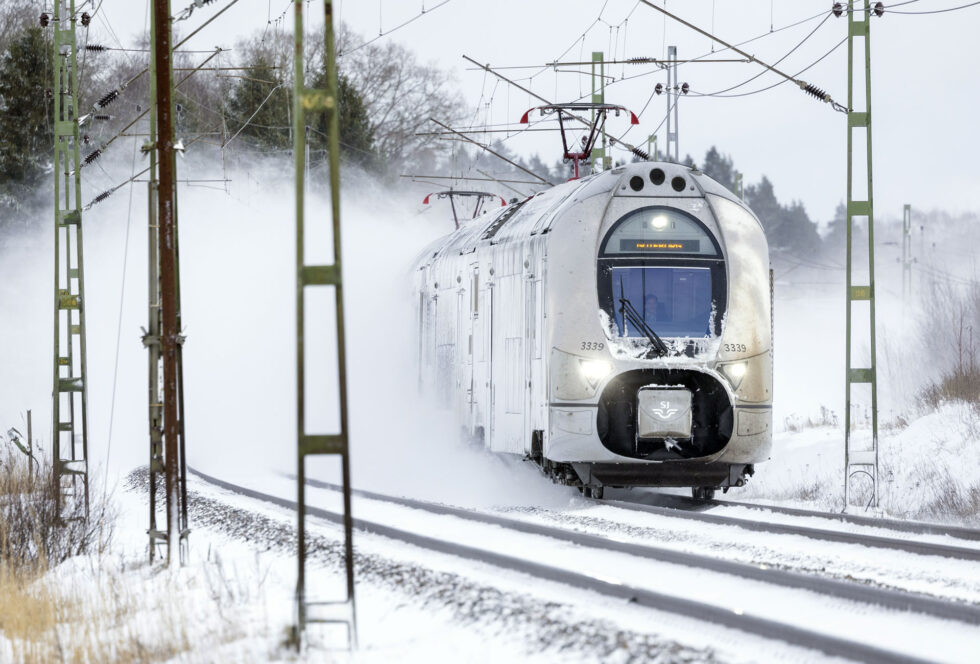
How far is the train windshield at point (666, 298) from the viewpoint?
50.8ft

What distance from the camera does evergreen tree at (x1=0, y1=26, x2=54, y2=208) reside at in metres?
53.6

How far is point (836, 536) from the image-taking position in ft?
39.0

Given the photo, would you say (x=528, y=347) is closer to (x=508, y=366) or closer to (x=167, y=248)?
(x=508, y=366)

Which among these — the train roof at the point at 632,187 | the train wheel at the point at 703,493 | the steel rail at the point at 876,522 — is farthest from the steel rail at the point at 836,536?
the train roof at the point at 632,187

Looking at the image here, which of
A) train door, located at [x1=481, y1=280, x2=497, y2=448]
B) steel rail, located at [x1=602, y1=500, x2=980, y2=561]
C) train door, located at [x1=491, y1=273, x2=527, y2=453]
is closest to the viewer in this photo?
steel rail, located at [x1=602, y1=500, x2=980, y2=561]

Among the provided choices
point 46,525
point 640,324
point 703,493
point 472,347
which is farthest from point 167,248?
point 703,493

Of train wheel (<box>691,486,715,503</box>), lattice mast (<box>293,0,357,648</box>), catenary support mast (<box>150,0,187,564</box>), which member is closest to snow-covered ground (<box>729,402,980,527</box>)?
train wheel (<box>691,486,715,503</box>)

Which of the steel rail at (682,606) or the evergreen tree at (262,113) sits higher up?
the evergreen tree at (262,113)

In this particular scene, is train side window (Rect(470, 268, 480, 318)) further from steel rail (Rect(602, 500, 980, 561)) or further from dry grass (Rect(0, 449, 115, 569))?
dry grass (Rect(0, 449, 115, 569))

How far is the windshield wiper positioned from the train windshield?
2cm

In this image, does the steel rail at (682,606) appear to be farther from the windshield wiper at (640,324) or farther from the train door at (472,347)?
the train door at (472,347)

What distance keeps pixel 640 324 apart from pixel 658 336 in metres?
0.24

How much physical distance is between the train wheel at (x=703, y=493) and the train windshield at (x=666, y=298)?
2.21 meters

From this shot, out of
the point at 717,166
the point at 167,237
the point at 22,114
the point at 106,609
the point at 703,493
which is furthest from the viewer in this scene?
the point at 717,166
